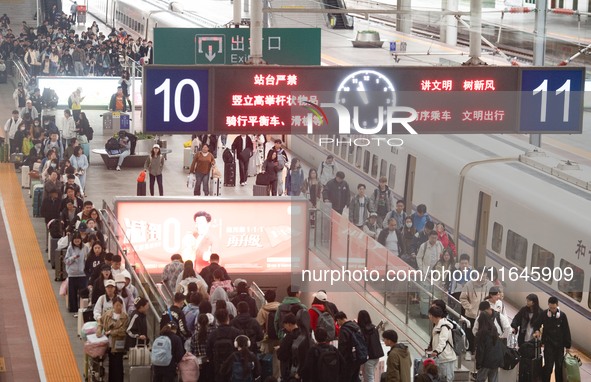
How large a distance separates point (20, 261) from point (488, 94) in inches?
450

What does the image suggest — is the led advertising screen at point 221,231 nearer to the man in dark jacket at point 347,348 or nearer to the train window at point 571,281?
the train window at point 571,281

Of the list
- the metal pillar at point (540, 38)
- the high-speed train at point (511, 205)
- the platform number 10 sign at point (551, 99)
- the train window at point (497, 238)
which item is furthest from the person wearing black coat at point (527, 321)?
the metal pillar at point (540, 38)

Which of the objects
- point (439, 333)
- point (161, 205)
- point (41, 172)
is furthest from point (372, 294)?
point (41, 172)

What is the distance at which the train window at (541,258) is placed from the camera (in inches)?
817

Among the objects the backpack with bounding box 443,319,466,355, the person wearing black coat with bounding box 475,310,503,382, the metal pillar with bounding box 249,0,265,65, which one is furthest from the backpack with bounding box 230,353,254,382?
the metal pillar with bounding box 249,0,265,65

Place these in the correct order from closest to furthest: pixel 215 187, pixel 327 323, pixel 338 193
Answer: pixel 327 323
pixel 338 193
pixel 215 187

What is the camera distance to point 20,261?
24516mm

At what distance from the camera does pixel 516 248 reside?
22172mm

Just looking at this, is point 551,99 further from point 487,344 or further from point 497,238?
point 497,238

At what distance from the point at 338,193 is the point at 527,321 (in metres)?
9.63

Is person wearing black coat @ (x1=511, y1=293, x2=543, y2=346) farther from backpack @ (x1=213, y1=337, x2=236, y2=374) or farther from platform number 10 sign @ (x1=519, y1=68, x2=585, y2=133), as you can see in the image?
backpack @ (x1=213, y1=337, x2=236, y2=374)

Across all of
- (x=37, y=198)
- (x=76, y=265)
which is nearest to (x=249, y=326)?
(x=76, y=265)

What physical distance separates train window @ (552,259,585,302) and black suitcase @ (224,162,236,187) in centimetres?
1345

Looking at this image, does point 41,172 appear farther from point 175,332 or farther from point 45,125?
point 175,332
